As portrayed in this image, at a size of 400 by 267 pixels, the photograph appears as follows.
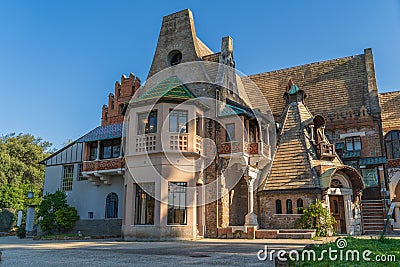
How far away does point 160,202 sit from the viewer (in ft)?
61.3

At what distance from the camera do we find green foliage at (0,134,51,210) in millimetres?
41250

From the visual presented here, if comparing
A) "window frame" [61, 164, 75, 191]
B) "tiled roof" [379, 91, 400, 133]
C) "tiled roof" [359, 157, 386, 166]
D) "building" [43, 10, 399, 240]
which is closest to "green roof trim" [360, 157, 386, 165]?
"tiled roof" [359, 157, 386, 166]

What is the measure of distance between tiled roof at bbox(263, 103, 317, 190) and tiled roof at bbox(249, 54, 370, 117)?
191 inches

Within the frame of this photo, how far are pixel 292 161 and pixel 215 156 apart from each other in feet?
16.9

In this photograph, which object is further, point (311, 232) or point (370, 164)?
point (370, 164)

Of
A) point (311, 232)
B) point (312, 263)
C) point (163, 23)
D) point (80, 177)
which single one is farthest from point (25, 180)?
point (312, 263)

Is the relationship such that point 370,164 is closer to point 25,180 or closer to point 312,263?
point 312,263

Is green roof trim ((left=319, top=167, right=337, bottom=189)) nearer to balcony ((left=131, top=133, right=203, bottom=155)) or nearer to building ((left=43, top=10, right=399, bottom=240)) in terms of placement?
building ((left=43, top=10, right=399, bottom=240))

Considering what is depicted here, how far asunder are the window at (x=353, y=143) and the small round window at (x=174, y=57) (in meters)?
14.2

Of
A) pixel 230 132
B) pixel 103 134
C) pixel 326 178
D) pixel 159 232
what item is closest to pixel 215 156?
pixel 230 132

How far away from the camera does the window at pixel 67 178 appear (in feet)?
89.7

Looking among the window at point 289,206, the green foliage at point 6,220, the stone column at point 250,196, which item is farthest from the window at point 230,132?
the green foliage at point 6,220

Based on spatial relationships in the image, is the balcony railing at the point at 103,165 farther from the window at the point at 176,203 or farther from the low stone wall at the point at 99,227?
the window at the point at 176,203

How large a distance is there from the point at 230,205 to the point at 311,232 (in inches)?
207
